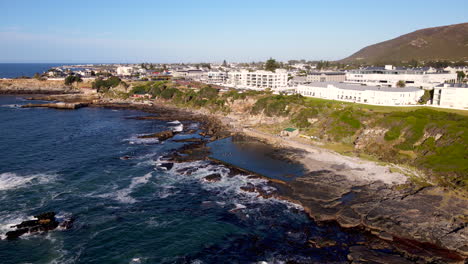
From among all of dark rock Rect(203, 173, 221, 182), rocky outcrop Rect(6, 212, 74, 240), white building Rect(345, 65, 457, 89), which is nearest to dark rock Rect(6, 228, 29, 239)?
rocky outcrop Rect(6, 212, 74, 240)

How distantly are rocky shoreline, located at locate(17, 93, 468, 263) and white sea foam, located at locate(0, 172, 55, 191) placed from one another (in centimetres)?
2574

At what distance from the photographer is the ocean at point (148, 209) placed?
30656 mm

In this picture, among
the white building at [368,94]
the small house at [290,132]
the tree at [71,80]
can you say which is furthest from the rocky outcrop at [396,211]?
the tree at [71,80]

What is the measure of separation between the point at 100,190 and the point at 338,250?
32.3m

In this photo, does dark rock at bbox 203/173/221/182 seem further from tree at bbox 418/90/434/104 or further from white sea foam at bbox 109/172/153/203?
tree at bbox 418/90/434/104

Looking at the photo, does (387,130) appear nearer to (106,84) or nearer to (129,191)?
(129,191)

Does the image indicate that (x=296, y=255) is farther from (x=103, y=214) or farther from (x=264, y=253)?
(x=103, y=214)

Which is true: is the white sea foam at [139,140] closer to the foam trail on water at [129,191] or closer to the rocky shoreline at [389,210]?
the foam trail on water at [129,191]

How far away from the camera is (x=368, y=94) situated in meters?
87.1

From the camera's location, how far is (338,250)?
30984 mm

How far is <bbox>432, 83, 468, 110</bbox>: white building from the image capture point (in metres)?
73.8

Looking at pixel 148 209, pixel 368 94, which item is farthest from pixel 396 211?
pixel 368 94

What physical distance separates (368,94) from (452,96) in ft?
63.4

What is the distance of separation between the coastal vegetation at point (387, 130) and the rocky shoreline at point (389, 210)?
293 inches
